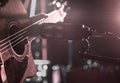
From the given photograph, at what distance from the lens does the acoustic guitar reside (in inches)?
68.5

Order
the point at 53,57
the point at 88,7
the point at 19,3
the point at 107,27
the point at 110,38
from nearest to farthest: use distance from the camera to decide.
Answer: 1. the point at 110,38
2. the point at 19,3
3. the point at 107,27
4. the point at 88,7
5. the point at 53,57

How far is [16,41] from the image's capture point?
1.91 m

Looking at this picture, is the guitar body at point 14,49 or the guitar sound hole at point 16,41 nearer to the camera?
the guitar body at point 14,49

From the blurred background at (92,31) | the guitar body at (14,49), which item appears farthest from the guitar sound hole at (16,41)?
the blurred background at (92,31)

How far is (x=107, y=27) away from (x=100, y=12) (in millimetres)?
301

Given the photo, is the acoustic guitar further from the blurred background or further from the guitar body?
the blurred background

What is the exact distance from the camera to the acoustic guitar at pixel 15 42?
1.74 meters

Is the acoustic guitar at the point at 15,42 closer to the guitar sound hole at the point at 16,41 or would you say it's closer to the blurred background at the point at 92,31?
the guitar sound hole at the point at 16,41

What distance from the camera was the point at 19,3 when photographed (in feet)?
6.88

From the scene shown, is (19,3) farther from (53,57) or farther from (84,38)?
(53,57)

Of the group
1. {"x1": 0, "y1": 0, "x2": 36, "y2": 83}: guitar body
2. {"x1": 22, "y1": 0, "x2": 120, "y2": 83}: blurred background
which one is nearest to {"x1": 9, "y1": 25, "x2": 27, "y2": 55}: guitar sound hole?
{"x1": 0, "y1": 0, "x2": 36, "y2": 83}: guitar body

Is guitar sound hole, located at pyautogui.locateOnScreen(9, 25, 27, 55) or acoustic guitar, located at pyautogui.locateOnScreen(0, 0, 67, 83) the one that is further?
guitar sound hole, located at pyautogui.locateOnScreen(9, 25, 27, 55)

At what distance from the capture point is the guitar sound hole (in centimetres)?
187

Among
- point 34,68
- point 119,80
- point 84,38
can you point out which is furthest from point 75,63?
point 84,38
